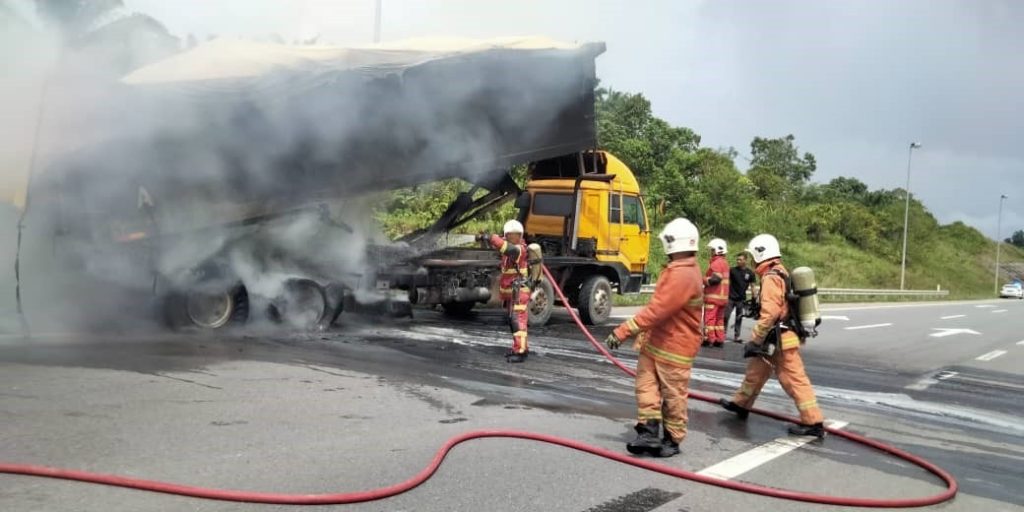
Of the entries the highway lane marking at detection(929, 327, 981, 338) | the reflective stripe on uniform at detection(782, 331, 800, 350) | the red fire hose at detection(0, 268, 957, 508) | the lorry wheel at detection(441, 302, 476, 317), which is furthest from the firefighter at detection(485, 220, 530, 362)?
the highway lane marking at detection(929, 327, 981, 338)

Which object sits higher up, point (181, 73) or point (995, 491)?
point (181, 73)

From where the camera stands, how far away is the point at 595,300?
12.6 m

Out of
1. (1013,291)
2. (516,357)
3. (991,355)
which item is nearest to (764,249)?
(516,357)

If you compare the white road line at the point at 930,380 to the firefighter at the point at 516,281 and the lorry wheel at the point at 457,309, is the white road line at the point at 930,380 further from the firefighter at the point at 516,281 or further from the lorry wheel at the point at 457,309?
the lorry wheel at the point at 457,309

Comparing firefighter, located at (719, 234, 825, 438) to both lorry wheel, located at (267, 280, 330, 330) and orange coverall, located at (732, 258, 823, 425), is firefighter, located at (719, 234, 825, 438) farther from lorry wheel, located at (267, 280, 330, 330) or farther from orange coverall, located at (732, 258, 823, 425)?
lorry wheel, located at (267, 280, 330, 330)

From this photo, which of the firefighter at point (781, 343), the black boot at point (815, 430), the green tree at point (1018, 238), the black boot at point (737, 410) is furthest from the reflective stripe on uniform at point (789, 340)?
the green tree at point (1018, 238)

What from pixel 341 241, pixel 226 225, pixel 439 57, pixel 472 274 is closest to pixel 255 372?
pixel 226 225

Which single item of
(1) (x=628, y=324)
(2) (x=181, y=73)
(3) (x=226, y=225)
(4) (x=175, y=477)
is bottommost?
(4) (x=175, y=477)

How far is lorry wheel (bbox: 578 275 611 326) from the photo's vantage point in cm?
1244

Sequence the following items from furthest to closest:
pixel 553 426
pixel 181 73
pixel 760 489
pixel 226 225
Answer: pixel 226 225 → pixel 181 73 → pixel 553 426 → pixel 760 489

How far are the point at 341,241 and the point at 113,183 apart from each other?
2746 millimetres

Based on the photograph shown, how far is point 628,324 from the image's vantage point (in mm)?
4781

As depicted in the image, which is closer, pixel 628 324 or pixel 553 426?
pixel 628 324

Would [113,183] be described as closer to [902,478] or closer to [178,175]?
[178,175]
